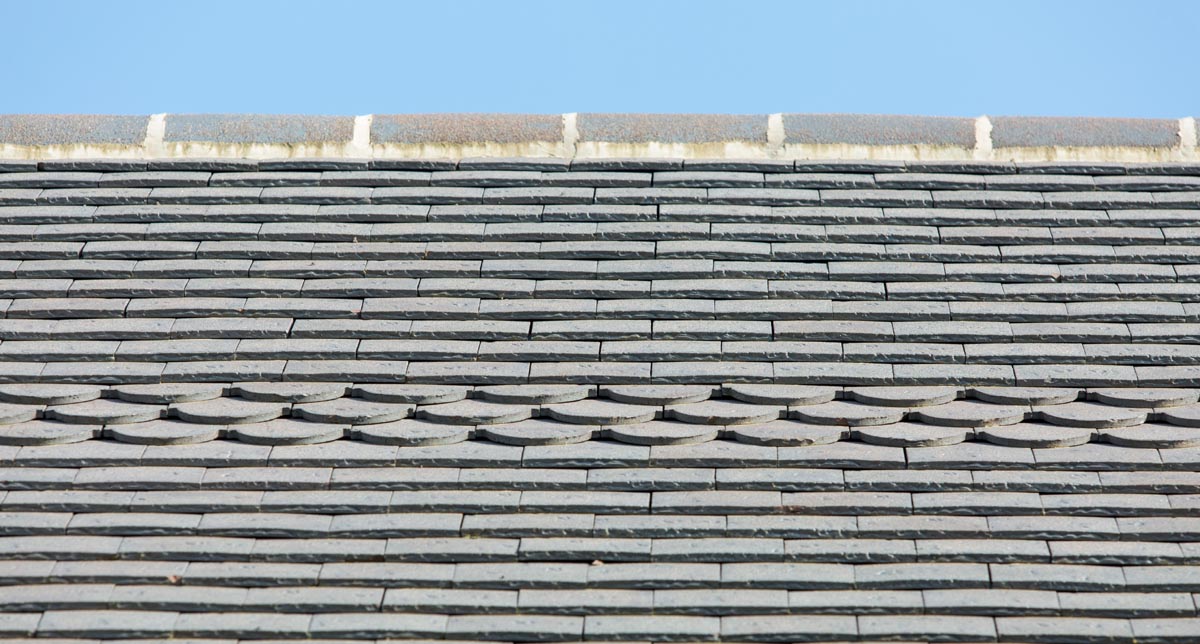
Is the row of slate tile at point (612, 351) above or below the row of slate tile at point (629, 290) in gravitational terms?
below

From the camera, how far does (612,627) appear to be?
477 centimetres

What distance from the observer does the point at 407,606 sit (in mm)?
4844

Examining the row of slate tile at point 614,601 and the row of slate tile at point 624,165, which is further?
the row of slate tile at point 624,165

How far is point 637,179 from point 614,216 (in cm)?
31

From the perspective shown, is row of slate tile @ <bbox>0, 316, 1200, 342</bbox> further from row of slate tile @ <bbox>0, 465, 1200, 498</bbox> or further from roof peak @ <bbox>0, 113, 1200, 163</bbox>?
roof peak @ <bbox>0, 113, 1200, 163</bbox>

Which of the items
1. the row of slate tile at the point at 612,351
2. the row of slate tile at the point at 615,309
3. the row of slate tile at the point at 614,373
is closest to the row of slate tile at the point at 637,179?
the row of slate tile at the point at 615,309

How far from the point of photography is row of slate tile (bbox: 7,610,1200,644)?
4.71 metres

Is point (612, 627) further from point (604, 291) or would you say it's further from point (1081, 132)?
point (1081, 132)

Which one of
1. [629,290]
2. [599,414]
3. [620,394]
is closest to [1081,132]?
[629,290]

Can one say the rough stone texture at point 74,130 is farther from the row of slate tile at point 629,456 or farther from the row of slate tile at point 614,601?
the row of slate tile at point 614,601

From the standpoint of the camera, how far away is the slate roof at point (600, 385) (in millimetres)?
4902

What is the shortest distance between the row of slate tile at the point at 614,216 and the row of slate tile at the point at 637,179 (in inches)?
6.7

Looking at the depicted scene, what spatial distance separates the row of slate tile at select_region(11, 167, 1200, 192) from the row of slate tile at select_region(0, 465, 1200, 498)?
5.98 ft

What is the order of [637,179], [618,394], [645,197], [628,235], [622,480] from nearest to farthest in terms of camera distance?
[622,480] → [618,394] → [628,235] → [645,197] → [637,179]
